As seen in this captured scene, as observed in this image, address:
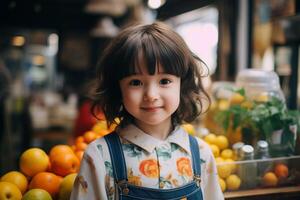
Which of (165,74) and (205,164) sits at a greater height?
(165,74)

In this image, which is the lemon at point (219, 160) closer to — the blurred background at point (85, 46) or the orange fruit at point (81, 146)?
the orange fruit at point (81, 146)

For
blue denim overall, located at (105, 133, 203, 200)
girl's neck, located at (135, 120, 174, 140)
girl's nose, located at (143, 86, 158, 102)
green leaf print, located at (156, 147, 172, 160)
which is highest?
girl's nose, located at (143, 86, 158, 102)

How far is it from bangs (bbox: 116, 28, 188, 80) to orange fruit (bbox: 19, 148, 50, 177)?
1.85 ft

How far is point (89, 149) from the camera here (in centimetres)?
129

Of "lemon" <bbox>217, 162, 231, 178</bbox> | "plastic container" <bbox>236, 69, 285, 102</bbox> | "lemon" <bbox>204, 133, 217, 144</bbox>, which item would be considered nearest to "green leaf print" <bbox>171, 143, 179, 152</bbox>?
"lemon" <bbox>217, 162, 231, 178</bbox>

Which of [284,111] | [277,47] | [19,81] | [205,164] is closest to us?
[205,164]

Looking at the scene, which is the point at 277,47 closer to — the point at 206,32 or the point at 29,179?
the point at 206,32

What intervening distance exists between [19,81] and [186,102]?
633 centimetres

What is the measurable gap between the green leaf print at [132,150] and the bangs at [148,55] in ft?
0.76

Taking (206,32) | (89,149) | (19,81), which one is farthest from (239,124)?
(19,81)

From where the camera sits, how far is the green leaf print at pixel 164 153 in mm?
1335

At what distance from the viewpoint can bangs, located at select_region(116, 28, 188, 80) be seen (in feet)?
4.06

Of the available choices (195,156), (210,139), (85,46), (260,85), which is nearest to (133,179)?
(195,156)

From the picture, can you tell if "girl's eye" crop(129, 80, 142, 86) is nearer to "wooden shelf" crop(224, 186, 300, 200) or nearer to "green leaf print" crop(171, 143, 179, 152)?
"green leaf print" crop(171, 143, 179, 152)
